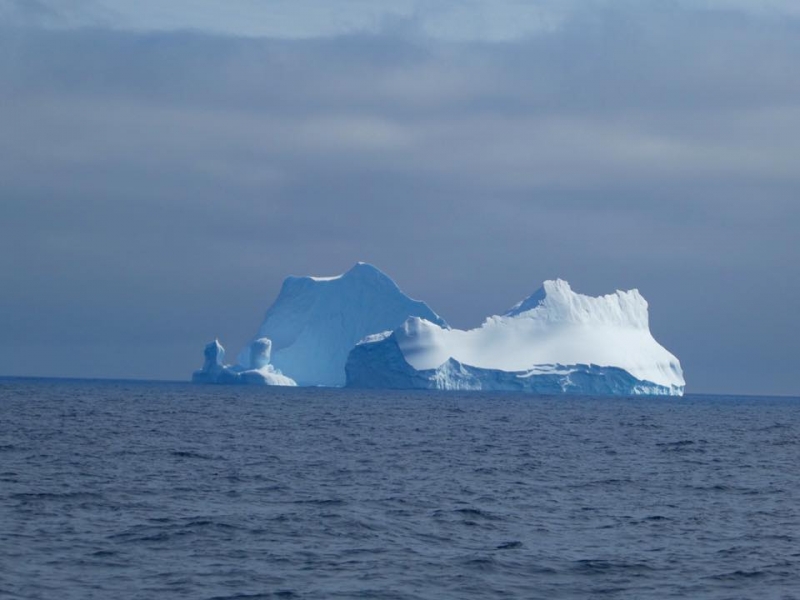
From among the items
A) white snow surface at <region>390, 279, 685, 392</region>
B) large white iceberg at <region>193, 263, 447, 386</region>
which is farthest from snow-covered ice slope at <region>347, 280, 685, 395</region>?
large white iceberg at <region>193, 263, 447, 386</region>

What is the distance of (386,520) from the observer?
1219 centimetres

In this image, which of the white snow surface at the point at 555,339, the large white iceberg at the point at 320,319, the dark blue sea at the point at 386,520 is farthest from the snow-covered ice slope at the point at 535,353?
the dark blue sea at the point at 386,520

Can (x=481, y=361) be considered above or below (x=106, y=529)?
above

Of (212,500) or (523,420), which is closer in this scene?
(212,500)

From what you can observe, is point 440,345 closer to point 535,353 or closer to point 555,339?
point 535,353

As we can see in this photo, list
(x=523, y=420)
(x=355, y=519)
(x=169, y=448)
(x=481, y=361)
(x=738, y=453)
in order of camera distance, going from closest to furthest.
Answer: (x=355, y=519)
(x=169, y=448)
(x=738, y=453)
(x=523, y=420)
(x=481, y=361)

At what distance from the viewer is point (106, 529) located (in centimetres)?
1116

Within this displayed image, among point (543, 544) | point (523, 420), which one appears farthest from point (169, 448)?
point (523, 420)

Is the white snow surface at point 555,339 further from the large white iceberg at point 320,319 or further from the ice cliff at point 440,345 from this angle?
the large white iceberg at point 320,319

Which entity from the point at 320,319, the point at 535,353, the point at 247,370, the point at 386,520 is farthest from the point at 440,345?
the point at 386,520

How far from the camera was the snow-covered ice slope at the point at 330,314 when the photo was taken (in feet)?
202

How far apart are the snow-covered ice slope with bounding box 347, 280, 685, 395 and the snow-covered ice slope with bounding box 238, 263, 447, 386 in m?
3.66

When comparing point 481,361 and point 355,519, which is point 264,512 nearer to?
point 355,519

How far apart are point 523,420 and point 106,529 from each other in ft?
89.5
